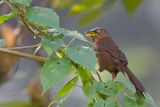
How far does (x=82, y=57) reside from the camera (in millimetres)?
1316

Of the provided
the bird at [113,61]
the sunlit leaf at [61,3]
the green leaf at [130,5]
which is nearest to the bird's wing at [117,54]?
the bird at [113,61]

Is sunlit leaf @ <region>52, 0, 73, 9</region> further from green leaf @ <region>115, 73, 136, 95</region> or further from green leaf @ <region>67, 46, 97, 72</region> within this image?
green leaf @ <region>67, 46, 97, 72</region>

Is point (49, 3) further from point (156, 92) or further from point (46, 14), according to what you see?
point (46, 14)

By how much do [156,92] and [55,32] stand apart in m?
3.59

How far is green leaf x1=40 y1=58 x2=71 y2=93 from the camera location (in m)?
1.29

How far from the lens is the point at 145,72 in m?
4.95

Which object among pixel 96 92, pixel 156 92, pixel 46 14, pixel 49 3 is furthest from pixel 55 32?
pixel 156 92

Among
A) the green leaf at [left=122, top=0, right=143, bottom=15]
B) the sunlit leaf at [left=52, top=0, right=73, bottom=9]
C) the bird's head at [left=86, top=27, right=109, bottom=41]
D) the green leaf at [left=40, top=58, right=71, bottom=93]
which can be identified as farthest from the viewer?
the sunlit leaf at [left=52, top=0, right=73, bottom=9]

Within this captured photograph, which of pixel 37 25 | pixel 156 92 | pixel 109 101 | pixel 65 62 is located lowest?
pixel 156 92

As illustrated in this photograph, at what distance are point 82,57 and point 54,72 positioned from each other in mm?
74

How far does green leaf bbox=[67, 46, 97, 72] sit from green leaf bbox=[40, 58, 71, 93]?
3 cm

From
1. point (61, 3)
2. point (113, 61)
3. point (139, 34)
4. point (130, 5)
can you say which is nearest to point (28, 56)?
point (113, 61)

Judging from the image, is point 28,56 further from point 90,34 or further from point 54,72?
point 90,34

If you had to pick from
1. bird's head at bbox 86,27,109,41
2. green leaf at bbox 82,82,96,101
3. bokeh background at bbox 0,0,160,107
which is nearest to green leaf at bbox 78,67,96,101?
green leaf at bbox 82,82,96,101
